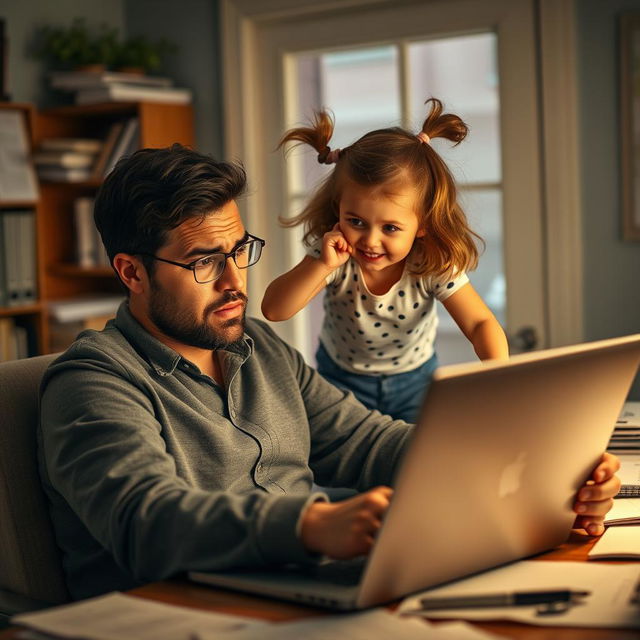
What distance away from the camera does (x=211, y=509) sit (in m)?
1.06

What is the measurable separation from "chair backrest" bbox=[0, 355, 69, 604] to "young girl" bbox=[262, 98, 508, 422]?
56 centimetres

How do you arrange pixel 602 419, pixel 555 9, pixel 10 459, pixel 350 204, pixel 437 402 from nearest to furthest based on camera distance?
pixel 437 402 < pixel 602 419 < pixel 10 459 < pixel 350 204 < pixel 555 9

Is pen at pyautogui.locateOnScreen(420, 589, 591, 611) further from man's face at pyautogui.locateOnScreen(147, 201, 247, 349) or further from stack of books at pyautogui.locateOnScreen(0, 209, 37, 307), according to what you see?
stack of books at pyautogui.locateOnScreen(0, 209, 37, 307)

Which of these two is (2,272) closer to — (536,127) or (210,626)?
(536,127)

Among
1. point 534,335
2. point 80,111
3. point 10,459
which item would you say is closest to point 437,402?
point 10,459

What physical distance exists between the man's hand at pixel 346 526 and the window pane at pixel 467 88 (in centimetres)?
209

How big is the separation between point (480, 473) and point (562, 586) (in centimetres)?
18

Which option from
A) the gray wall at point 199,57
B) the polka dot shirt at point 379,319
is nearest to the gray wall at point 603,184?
the polka dot shirt at point 379,319

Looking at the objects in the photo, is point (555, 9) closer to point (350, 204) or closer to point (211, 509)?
point (350, 204)

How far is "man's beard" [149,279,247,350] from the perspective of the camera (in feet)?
4.61

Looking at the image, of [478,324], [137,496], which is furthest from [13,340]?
[137,496]

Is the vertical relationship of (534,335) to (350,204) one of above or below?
below

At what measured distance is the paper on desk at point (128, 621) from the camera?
0.90 metres

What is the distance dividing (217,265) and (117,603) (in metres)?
0.57
